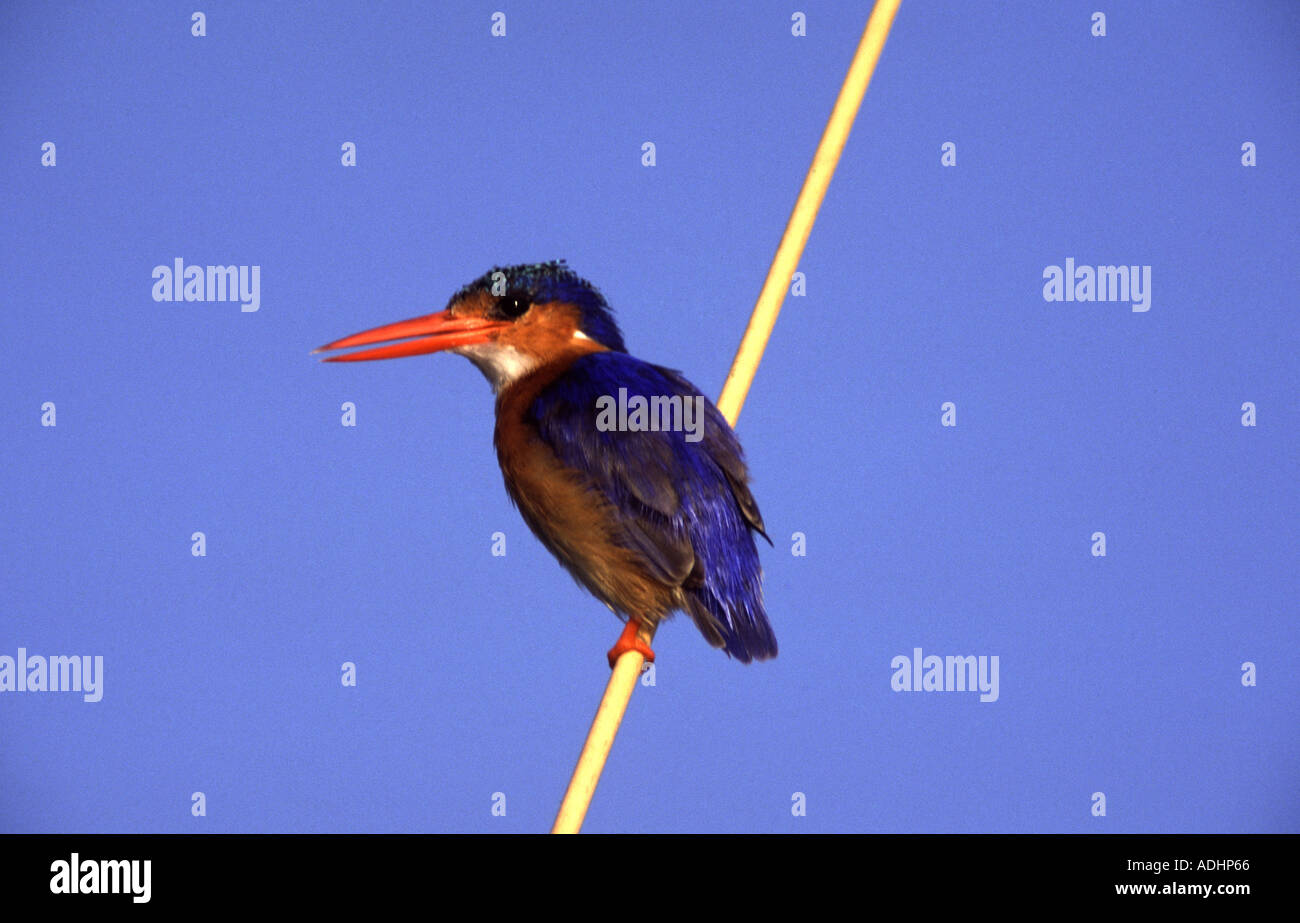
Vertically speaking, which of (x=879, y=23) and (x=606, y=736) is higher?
(x=879, y=23)

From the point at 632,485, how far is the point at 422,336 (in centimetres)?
66

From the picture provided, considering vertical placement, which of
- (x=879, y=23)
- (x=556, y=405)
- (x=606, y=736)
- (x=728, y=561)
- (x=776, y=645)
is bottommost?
(x=606, y=736)

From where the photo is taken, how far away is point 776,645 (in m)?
2.75

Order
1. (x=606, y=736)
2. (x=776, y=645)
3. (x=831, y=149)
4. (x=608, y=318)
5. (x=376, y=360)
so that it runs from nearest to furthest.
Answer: (x=606, y=736)
(x=831, y=149)
(x=776, y=645)
(x=376, y=360)
(x=608, y=318)

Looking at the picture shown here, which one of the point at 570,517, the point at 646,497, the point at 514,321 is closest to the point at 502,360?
the point at 514,321

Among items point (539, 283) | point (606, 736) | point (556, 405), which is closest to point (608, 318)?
point (539, 283)

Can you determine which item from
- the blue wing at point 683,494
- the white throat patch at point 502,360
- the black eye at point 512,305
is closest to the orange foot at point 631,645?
the blue wing at point 683,494

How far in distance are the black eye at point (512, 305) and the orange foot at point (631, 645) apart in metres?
0.80

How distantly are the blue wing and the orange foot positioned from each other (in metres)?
0.15

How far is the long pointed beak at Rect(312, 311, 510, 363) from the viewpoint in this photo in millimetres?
2977

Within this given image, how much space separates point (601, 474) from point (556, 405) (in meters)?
0.20

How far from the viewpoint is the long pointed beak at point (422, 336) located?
2.98m

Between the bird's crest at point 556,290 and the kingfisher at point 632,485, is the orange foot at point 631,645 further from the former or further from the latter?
the bird's crest at point 556,290

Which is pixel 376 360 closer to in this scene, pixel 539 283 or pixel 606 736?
pixel 539 283
